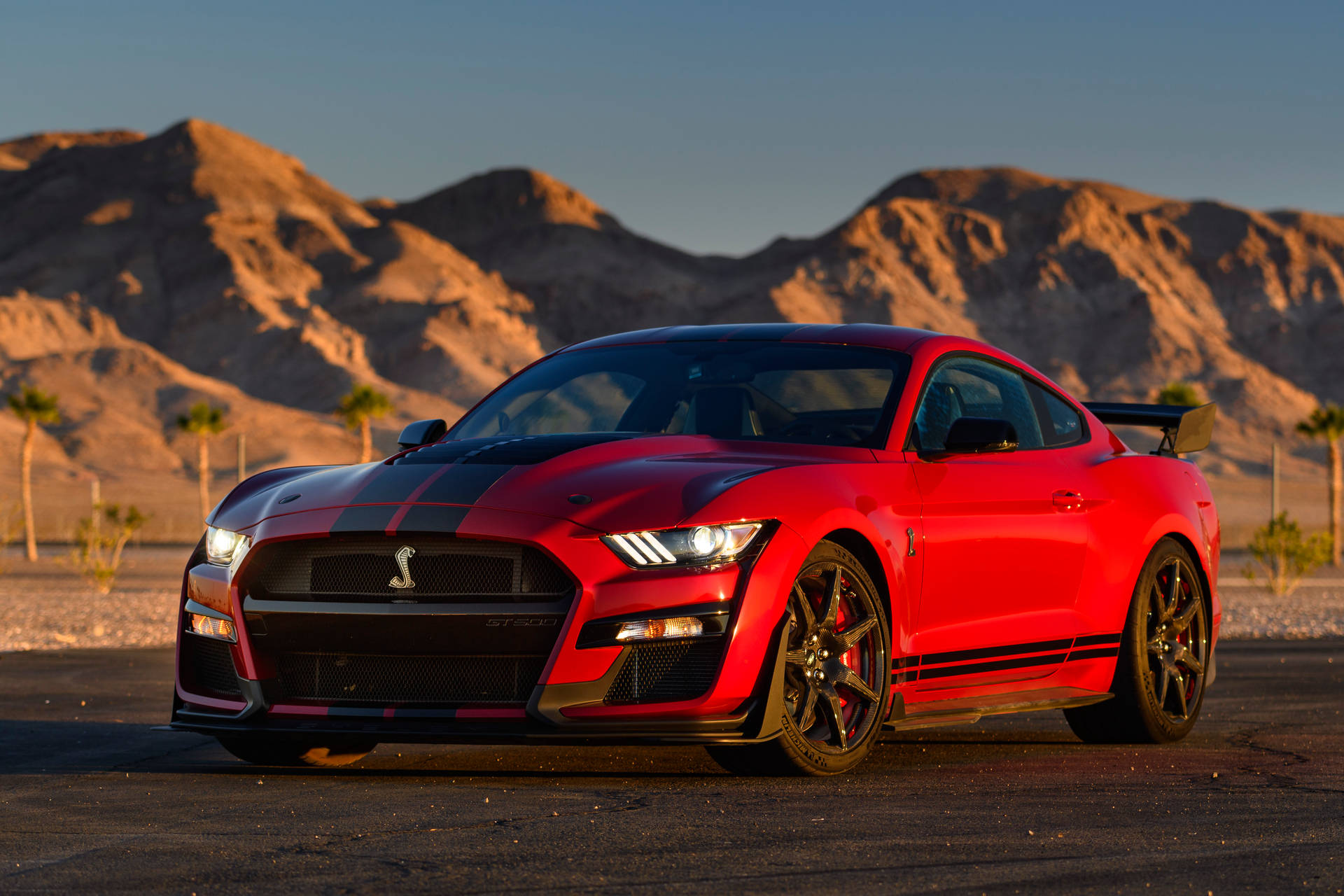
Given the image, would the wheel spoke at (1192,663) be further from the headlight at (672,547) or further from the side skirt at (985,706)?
the headlight at (672,547)

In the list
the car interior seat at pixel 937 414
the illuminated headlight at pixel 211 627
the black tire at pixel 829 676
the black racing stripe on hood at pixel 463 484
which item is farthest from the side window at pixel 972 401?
the illuminated headlight at pixel 211 627

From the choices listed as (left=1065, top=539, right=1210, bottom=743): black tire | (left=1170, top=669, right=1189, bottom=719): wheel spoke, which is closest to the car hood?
(left=1065, top=539, right=1210, bottom=743): black tire

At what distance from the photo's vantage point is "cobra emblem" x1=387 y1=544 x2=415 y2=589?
19.7ft

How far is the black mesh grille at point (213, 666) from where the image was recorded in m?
6.43

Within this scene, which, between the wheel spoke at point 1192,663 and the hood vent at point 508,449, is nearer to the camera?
the hood vent at point 508,449

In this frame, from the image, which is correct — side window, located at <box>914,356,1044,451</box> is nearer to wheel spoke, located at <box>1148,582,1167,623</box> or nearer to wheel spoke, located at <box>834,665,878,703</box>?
wheel spoke, located at <box>1148,582,1167,623</box>

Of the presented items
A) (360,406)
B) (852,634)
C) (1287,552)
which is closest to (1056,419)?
(852,634)

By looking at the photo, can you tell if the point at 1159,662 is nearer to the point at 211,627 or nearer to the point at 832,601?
the point at 832,601

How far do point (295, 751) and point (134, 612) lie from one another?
18465 mm

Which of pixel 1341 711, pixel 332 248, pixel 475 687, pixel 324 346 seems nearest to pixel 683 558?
pixel 475 687

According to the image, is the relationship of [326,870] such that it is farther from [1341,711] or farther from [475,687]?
[1341,711]

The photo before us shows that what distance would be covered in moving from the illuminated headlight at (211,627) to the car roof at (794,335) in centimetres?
190

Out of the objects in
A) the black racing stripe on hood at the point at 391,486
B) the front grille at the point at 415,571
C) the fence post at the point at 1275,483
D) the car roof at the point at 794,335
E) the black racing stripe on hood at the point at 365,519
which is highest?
the car roof at the point at 794,335

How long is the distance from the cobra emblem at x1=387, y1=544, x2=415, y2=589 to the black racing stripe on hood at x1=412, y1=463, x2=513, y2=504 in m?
0.19
